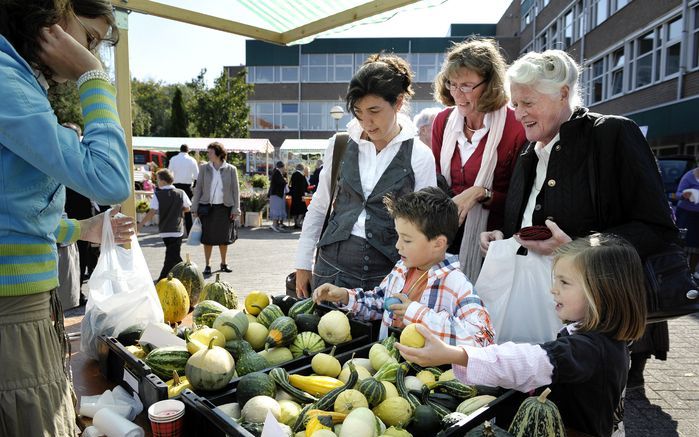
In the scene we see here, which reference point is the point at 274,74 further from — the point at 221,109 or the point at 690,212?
the point at 690,212

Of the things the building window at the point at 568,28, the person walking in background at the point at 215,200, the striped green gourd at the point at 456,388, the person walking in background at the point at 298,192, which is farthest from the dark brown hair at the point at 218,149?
the building window at the point at 568,28

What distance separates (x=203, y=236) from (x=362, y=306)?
6497 millimetres

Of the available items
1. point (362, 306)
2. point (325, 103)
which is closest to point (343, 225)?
point (362, 306)

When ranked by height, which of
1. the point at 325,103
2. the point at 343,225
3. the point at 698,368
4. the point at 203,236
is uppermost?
the point at 325,103

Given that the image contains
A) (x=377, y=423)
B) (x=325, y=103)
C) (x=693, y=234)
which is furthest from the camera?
(x=325, y=103)

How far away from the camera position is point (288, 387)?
1.54 meters

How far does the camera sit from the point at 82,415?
159cm

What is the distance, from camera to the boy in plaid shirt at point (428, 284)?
1.78 meters

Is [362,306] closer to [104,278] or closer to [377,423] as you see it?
[377,423]

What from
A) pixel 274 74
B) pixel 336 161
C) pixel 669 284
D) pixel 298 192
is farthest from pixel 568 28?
pixel 669 284

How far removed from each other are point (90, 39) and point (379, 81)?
1344mm

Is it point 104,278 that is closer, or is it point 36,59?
point 36,59

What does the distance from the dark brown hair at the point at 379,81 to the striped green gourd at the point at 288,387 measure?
A: 140 cm

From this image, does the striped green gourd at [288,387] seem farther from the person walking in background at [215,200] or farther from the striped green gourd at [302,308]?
the person walking in background at [215,200]
